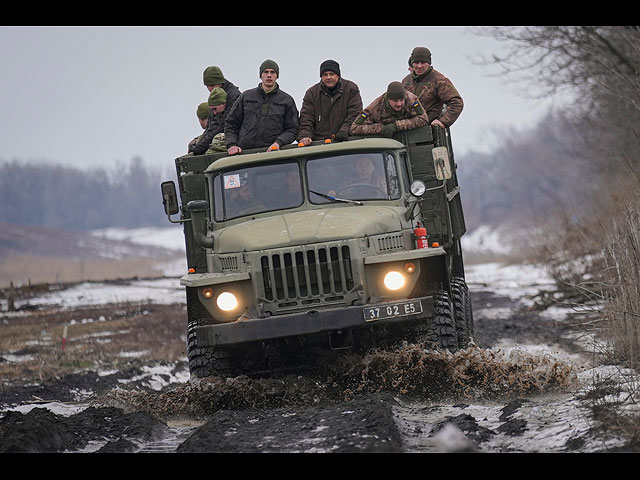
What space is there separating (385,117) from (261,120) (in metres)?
1.34

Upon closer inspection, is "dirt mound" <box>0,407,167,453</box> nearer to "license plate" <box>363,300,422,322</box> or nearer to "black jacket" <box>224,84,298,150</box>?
"license plate" <box>363,300,422,322</box>

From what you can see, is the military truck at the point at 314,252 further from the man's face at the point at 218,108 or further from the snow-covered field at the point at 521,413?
the man's face at the point at 218,108

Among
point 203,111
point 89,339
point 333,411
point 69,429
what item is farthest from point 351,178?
point 89,339

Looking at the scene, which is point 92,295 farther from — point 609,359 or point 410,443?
point 410,443

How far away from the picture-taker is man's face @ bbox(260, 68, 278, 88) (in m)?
10.7

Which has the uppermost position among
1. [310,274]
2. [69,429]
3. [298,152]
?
[298,152]

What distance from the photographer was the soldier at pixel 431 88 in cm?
1163

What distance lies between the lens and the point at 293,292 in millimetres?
8547

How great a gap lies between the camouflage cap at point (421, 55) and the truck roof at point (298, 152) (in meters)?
2.36

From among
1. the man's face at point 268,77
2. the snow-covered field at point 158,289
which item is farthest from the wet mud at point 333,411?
the snow-covered field at point 158,289

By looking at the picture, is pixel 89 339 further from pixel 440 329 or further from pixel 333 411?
pixel 333 411

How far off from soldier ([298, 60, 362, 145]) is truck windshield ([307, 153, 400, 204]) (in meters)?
1.17

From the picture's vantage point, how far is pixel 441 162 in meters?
9.65
